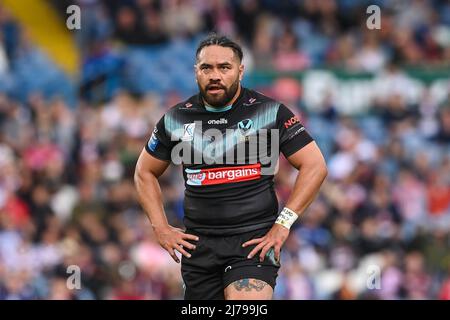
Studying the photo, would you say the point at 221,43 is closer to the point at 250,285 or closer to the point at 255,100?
the point at 255,100

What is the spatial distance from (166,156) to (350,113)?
30.9 feet

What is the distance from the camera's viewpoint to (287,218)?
7.49m

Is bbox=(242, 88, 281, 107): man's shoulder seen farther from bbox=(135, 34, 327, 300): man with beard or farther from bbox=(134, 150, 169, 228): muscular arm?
bbox=(134, 150, 169, 228): muscular arm

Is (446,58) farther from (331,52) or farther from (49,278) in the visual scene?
(49,278)

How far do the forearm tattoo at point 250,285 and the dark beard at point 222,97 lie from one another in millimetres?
1279

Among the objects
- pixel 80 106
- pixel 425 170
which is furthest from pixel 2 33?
pixel 425 170

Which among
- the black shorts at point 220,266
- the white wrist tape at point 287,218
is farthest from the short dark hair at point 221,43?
the black shorts at point 220,266

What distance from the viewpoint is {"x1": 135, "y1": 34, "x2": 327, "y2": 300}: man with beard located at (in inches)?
296

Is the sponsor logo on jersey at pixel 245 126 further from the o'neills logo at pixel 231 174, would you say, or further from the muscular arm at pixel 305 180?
the muscular arm at pixel 305 180

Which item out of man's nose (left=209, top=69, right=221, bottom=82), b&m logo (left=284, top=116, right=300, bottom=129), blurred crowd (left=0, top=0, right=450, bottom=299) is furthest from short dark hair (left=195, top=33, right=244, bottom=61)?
blurred crowd (left=0, top=0, right=450, bottom=299)

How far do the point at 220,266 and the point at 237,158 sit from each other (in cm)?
79

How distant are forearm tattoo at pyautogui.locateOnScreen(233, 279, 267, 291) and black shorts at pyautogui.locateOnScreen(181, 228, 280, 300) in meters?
0.03

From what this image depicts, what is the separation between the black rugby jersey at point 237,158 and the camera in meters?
7.61

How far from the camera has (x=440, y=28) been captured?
18.5 meters
